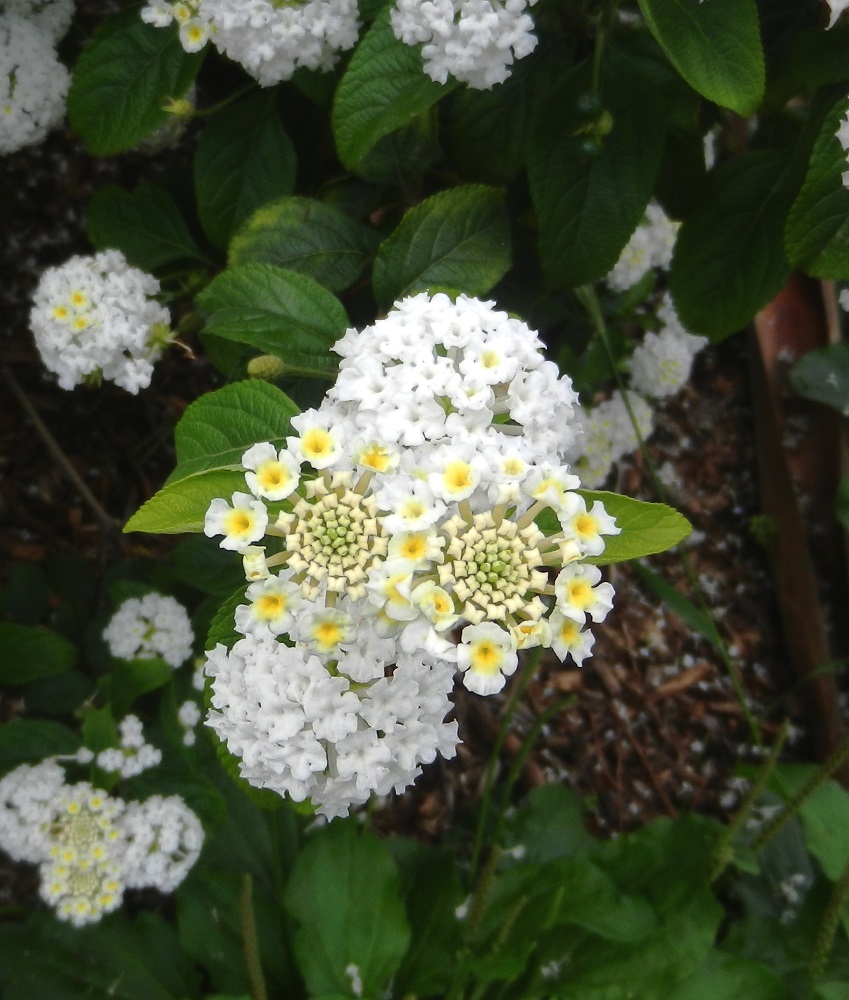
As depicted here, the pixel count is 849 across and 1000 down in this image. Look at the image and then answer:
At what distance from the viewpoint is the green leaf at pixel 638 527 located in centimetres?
77

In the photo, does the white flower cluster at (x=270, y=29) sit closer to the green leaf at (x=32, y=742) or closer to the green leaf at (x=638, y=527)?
the green leaf at (x=638, y=527)

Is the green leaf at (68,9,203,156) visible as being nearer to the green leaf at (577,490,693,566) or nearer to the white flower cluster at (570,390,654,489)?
the green leaf at (577,490,693,566)

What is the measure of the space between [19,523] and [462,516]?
1.35 metres

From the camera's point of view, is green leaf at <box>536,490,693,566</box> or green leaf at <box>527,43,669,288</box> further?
green leaf at <box>527,43,669,288</box>

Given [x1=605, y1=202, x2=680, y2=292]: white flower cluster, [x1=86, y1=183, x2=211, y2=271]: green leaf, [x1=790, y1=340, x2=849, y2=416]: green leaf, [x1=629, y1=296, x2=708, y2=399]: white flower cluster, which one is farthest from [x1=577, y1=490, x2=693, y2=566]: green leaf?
[x1=790, y1=340, x2=849, y2=416]: green leaf

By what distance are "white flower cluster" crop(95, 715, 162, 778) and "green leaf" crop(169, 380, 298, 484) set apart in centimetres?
60

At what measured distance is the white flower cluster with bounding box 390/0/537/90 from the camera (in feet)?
2.86

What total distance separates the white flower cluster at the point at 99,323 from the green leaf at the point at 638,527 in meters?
0.67

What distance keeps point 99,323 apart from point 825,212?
2.81ft

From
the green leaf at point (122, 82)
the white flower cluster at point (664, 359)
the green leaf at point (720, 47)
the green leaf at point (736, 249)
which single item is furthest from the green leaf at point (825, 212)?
the white flower cluster at point (664, 359)

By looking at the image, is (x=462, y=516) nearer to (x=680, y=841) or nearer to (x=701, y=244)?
(x=701, y=244)

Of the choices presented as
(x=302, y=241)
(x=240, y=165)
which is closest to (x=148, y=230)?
(x=240, y=165)

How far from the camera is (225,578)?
4.30 ft

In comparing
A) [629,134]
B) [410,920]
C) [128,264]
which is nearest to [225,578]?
[128,264]
